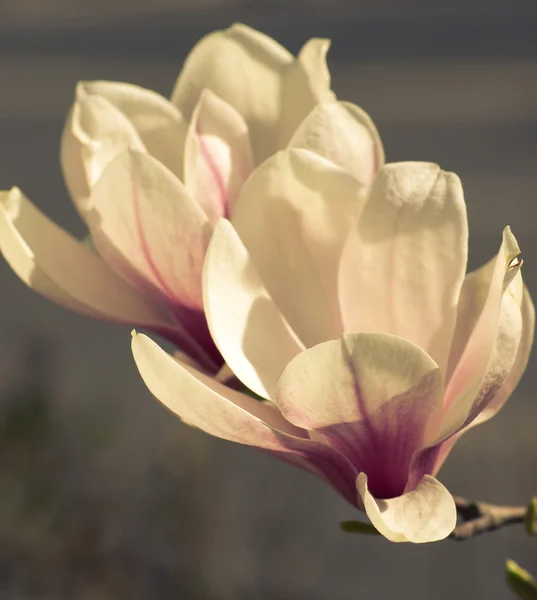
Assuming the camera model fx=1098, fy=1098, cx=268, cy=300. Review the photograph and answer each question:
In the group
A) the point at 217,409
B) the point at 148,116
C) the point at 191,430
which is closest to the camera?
the point at 217,409

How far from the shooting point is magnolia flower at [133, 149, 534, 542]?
0.31 m

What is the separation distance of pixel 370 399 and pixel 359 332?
0.07 feet

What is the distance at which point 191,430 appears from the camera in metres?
1.62

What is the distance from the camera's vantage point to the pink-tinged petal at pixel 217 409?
31 cm

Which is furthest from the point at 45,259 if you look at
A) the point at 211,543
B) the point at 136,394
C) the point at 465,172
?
the point at 465,172

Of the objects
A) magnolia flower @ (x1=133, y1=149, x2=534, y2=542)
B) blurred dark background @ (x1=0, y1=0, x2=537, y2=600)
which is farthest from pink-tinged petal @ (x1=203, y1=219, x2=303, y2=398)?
blurred dark background @ (x1=0, y1=0, x2=537, y2=600)

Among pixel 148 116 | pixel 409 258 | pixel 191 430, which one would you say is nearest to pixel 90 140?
pixel 148 116

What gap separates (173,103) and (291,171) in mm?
113

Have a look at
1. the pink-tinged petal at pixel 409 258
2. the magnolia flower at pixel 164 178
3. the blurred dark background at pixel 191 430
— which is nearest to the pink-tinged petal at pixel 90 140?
the magnolia flower at pixel 164 178

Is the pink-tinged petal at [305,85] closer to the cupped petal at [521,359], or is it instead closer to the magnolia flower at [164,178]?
the magnolia flower at [164,178]

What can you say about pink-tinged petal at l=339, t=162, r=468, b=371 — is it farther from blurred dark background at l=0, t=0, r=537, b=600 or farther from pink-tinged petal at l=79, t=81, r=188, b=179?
blurred dark background at l=0, t=0, r=537, b=600

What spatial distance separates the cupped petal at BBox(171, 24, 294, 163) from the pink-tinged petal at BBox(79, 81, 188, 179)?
0.06ft

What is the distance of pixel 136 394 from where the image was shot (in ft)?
7.02

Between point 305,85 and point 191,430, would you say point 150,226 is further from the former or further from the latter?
point 191,430
